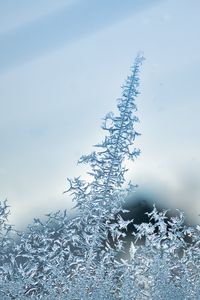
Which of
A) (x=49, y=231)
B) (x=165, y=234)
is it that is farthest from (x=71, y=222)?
(x=165, y=234)

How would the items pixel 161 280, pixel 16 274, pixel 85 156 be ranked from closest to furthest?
pixel 85 156 → pixel 161 280 → pixel 16 274

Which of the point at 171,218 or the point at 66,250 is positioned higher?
the point at 171,218

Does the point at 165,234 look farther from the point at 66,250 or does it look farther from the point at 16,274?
the point at 16,274

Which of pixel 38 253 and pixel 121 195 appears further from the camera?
pixel 38 253

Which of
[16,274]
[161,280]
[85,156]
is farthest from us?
[16,274]

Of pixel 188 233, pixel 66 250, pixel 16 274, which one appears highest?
pixel 188 233

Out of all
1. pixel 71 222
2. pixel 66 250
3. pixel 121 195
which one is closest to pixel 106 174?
pixel 121 195

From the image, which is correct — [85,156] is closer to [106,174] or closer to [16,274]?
[106,174]
